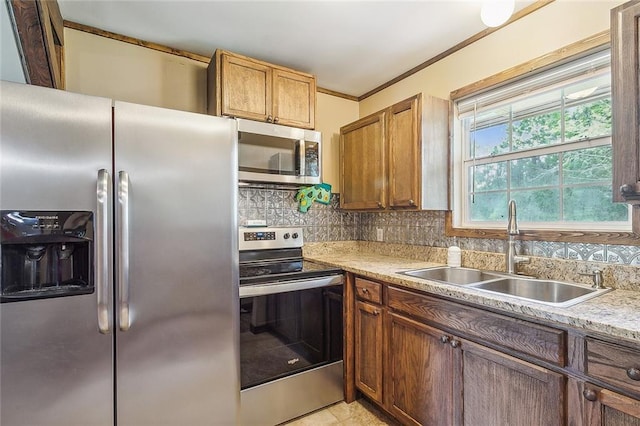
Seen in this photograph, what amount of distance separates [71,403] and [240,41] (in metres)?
2.19

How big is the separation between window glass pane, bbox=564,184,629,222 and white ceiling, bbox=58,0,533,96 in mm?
1109

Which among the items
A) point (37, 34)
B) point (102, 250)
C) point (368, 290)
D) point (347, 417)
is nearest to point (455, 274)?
point (368, 290)

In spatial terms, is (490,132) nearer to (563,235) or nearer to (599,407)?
(563,235)

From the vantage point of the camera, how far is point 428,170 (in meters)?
2.09

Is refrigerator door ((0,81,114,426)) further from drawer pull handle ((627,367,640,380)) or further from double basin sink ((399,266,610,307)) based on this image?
drawer pull handle ((627,367,640,380))

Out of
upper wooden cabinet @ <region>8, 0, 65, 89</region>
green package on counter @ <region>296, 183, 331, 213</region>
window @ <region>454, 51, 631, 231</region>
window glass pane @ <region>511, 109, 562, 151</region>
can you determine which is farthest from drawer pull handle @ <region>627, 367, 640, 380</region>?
upper wooden cabinet @ <region>8, 0, 65, 89</region>

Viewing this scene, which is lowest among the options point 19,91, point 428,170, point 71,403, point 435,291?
point 71,403

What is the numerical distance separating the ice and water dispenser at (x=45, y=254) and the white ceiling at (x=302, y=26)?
1337mm

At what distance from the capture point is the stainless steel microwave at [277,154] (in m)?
2.11

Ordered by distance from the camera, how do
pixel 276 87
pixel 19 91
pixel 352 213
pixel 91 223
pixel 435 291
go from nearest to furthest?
1. pixel 19 91
2. pixel 91 223
3. pixel 435 291
4. pixel 276 87
5. pixel 352 213

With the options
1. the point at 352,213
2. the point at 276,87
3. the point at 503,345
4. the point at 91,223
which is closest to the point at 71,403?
the point at 91,223

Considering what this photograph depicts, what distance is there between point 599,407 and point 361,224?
2195mm

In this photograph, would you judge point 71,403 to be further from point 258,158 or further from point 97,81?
point 97,81

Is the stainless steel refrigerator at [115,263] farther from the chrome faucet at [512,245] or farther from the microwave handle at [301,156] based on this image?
the chrome faucet at [512,245]
